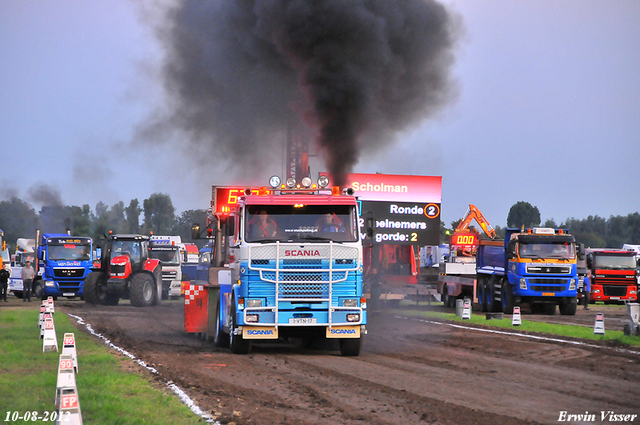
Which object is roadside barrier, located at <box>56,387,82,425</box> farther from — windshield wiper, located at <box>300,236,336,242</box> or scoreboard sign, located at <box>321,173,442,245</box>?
scoreboard sign, located at <box>321,173,442,245</box>

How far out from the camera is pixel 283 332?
14.3 metres

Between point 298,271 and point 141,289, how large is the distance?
19.9m

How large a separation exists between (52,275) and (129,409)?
98.9ft

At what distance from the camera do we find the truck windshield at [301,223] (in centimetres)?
1422

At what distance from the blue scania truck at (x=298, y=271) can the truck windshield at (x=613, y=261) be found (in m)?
27.9

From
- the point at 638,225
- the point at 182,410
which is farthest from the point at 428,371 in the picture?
the point at 638,225

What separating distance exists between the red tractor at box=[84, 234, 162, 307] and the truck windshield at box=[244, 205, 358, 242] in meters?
19.3

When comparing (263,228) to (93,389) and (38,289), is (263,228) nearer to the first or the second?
(93,389)

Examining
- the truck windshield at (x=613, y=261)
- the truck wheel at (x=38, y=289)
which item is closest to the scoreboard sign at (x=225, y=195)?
the truck wheel at (x=38, y=289)

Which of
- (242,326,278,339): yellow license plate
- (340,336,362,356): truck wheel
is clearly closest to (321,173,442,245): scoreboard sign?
(340,336,362,356): truck wheel

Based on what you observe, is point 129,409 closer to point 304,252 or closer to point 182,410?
point 182,410

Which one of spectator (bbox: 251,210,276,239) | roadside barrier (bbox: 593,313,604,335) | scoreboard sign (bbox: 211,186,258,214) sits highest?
scoreboard sign (bbox: 211,186,258,214)

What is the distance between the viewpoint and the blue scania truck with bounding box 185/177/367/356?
45.6ft

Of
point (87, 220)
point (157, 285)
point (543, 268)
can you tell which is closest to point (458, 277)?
point (543, 268)
